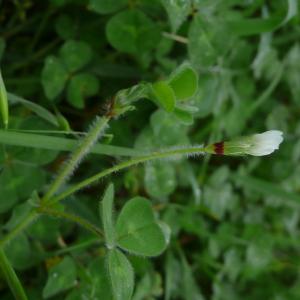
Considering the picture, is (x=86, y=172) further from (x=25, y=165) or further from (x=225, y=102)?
(x=225, y=102)

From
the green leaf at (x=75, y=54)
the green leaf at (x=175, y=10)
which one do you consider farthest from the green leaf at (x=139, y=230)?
the green leaf at (x=75, y=54)

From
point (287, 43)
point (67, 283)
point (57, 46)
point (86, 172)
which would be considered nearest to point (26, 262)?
point (67, 283)

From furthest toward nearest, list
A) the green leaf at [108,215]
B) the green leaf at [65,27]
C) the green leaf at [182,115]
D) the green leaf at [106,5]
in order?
1. the green leaf at [65,27]
2. the green leaf at [106,5]
3. the green leaf at [182,115]
4. the green leaf at [108,215]

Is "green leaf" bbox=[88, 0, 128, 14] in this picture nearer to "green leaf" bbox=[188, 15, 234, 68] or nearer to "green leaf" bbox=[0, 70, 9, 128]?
"green leaf" bbox=[188, 15, 234, 68]

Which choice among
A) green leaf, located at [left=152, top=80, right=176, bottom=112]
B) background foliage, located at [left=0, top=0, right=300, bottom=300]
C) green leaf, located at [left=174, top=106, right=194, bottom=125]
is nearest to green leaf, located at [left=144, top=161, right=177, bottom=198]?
background foliage, located at [left=0, top=0, right=300, bottom=300]

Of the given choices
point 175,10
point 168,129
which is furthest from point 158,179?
point 175,10

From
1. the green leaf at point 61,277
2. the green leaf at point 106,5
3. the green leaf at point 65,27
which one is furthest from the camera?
the green leaf at point 65,27

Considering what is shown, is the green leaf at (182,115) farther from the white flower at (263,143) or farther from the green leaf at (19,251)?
the green leaf at (19,251)

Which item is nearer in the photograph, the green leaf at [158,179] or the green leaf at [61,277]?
the green leaf at [61,277]
